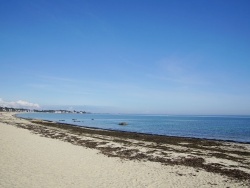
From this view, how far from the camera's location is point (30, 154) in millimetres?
18453

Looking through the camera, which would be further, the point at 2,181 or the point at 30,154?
the point at 30,154

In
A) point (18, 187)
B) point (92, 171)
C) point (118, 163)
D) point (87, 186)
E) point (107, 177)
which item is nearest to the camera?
point (18, 187)

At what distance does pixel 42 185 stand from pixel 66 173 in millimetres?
2534

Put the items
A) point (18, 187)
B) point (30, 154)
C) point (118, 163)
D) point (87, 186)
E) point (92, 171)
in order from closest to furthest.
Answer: point (18, 187), point (87, 186), point (92, 171), point (118, 163), point (30, 154)

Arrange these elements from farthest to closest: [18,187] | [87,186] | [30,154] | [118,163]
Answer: [30,154]
[118,163]
[87,186]
[18,187]

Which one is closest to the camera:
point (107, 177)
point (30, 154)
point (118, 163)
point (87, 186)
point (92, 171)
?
point (87, 186)

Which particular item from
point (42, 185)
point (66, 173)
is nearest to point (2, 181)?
point (42, 185)

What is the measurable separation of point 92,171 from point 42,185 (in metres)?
3.83

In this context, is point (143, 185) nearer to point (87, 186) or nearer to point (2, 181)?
point (87, 186)

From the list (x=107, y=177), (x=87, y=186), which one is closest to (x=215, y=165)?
(x=107, y=177)

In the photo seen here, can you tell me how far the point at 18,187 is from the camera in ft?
34.5

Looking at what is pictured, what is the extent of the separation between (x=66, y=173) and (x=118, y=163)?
15.0 ft

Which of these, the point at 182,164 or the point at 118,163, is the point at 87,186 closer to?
the point at 118,163

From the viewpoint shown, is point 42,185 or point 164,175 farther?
point 164,175
